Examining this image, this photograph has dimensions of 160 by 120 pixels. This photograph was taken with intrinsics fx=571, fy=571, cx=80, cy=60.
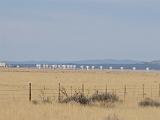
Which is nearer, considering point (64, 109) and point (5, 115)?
point (5, 115)

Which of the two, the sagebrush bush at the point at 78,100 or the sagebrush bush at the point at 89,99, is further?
the sagebrush bush at the point at 89,99

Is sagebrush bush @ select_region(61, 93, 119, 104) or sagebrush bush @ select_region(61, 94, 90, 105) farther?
sagebrush bush @ select_region(61, 93, 119, 104)

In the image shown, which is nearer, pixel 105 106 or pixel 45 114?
pixel 45 114

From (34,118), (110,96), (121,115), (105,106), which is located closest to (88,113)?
(121,115)

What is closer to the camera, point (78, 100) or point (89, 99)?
point (78, 100)

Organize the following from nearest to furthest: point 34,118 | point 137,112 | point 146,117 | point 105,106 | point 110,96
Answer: point 34,118 → point 146,117 → point 137,112 → point 105,106 → point 110,96

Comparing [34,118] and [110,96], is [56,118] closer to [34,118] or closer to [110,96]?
[34,118]

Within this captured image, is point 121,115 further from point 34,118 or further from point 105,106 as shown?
point 105,106

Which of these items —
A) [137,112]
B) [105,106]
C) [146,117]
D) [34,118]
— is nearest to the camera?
[34,118]

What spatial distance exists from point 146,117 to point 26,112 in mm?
5425

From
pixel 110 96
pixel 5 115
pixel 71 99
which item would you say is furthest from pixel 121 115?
pixel 110 96

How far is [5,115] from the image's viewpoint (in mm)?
24578

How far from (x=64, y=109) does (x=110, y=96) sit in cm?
883

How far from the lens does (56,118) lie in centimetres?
2425
